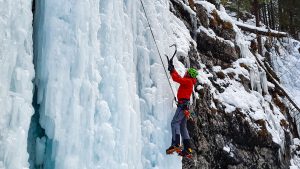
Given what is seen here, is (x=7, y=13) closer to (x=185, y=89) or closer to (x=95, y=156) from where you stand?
(x=95, y=156)

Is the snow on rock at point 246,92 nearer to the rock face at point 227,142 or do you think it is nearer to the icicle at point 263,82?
the icicle at point 263,82

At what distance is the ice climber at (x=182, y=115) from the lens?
6594 millimetres

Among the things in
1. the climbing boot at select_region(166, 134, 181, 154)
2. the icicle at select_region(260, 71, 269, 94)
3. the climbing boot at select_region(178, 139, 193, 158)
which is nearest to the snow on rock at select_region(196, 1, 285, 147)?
the icicle at select_region(260, 71, 269, 94)

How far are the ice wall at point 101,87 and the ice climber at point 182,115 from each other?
0.55 feet

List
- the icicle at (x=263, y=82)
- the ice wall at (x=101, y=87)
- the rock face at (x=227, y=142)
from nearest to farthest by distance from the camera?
the ice wall at (x=101, y=87)
the rock face at (x=227, y=142)
the icicle at (x=263, y=82)

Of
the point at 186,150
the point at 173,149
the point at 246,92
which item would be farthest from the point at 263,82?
the point at 173,149

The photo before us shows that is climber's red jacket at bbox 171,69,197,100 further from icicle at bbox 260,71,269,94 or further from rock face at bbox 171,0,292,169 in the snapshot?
icicle at bbox 260,71,269,94

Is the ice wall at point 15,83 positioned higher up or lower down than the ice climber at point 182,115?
higher up

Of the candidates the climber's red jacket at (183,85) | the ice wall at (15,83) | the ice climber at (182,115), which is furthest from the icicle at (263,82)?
the ice wall at (15,83)

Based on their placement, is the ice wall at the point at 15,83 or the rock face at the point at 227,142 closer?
the ice wall at the point at 15,83

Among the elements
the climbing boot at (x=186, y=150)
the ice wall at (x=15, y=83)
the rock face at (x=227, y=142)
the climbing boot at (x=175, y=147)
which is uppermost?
the ice wall at (x=15, y=83)

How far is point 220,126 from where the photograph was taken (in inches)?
368

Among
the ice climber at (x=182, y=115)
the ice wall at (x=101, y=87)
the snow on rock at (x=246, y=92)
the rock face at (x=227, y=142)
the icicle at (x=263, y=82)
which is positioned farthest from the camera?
the icicle at (x=263, y=82)

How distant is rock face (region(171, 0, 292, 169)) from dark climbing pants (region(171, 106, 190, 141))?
1.37 metres
